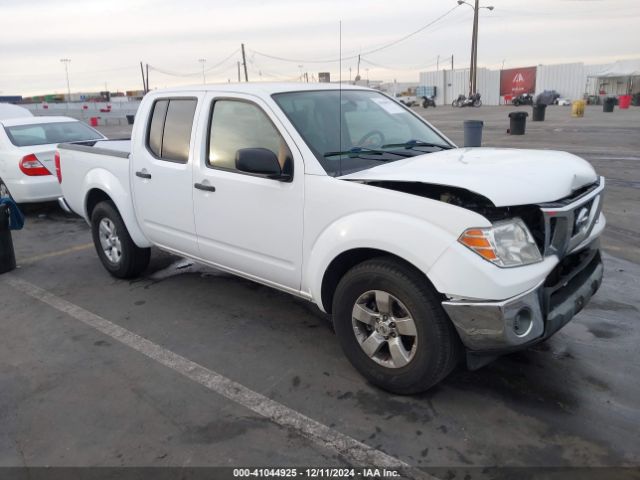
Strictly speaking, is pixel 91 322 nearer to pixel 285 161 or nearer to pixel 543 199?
pixel 285 161

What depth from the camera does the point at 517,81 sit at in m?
66.8

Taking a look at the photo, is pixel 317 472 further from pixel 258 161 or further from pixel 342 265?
pixel 258 161

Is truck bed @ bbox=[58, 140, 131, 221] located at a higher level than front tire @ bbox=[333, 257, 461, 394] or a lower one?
higher

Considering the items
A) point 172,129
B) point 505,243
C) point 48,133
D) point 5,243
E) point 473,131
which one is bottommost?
point 5,243

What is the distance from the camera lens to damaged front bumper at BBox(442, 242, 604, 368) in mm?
2785

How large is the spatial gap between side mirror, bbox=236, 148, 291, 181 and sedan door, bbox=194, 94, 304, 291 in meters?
0.04

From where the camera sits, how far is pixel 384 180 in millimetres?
3172

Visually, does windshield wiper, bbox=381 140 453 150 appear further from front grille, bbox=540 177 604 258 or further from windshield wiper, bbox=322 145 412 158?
front grille, bbox=540 177 604 258

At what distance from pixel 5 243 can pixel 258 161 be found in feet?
13.4

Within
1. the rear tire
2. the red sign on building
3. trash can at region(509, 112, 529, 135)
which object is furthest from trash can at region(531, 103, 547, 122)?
the red sign on building

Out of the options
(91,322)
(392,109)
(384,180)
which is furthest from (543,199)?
(91,322)

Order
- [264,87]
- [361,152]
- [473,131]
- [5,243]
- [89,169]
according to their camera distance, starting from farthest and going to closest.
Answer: [473,131], [5,243], [89,169], [264,87], [361,152]

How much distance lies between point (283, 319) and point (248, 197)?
1205 millimetres

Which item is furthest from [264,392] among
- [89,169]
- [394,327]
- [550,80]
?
[550,80]
